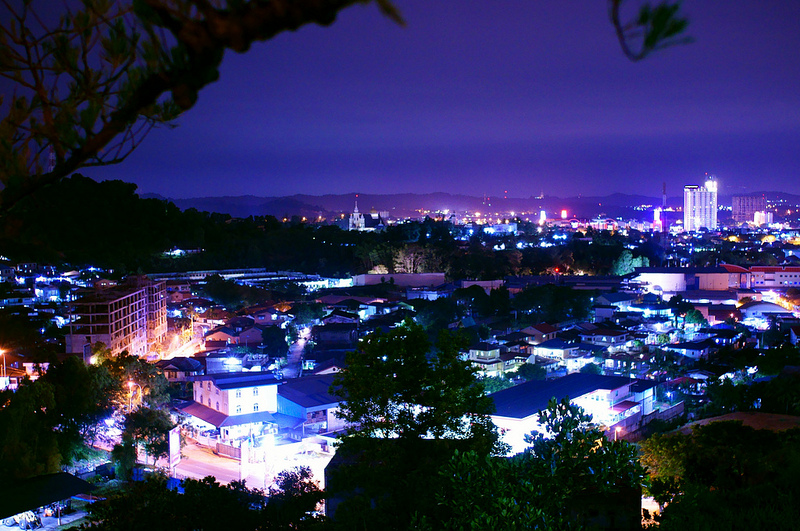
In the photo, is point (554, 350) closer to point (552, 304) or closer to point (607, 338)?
point (607, 338)

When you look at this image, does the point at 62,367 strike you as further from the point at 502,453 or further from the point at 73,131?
the point at 73,131

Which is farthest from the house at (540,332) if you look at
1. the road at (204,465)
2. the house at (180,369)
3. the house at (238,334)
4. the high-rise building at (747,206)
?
the high-rise building at (747,206)

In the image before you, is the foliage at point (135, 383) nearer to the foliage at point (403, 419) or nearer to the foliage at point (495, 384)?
the foliage at point (495, 384)

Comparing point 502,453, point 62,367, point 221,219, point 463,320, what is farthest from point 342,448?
point 463,320

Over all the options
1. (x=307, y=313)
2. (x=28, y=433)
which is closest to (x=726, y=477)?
(x=28, y=433)

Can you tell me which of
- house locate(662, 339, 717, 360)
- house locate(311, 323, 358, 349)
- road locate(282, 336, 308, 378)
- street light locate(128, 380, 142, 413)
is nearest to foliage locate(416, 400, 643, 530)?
street light locate(128, 380, 142, 413)
